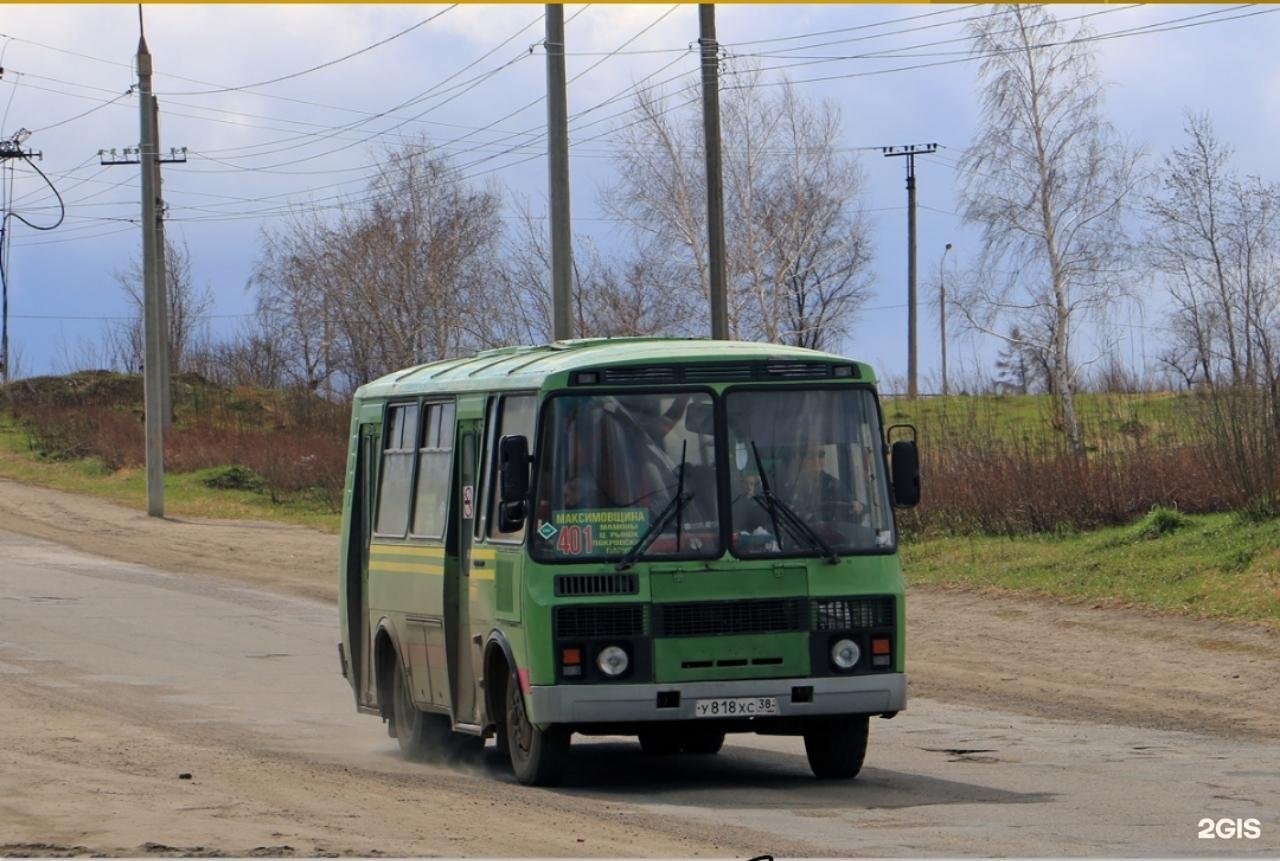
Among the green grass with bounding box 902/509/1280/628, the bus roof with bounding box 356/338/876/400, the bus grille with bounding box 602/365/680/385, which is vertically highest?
the bus roof with bounding box 356/338/876/400

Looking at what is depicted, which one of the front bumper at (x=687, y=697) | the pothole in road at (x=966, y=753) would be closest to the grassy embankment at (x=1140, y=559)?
the pothole in road at (x=966, y=753)

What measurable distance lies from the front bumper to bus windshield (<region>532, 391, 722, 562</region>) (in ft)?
2.63

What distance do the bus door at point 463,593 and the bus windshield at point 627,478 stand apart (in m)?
1.33

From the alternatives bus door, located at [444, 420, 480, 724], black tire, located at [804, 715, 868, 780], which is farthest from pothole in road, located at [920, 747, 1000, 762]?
bus door, located at [444, 420, 480, 724]

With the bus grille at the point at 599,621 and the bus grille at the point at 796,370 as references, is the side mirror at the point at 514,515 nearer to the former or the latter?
the bus grille at the point at 599,621

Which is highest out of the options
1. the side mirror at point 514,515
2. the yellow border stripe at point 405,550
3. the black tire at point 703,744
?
the side mirror at point 514,515

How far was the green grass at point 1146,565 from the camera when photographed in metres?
21.4

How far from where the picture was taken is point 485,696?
12.9 m

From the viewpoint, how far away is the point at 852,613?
12.0 metres

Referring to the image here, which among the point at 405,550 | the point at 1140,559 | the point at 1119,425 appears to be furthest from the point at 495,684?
the point at 1119,425

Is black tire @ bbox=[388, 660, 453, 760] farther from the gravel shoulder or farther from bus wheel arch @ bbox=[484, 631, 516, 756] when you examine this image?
the gravel shoulder

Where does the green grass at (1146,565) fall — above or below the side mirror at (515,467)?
below

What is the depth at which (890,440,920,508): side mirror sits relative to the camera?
12234 mm

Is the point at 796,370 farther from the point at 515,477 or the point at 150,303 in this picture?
the point at 150,303
